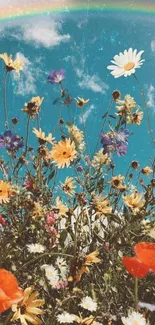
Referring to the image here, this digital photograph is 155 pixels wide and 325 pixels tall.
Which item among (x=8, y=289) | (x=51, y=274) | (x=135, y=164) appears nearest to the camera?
(x=8, y=289)

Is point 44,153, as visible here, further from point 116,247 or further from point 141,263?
point 141,263

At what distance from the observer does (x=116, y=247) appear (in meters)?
1.38

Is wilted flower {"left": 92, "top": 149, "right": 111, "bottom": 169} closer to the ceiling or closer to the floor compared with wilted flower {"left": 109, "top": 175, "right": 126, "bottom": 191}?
closer to the ceiling

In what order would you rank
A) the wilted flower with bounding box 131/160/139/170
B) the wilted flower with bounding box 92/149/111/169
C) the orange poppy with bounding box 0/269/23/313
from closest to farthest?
the orange poppy with bounding box 0/269/23/313 < the wilted flower with bounding box 92/149/111/169 < the wilted flower with bounding box 131/160/139/170

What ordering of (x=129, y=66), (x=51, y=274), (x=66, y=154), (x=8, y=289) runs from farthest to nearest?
(x=129, y=66) → (x=66, y=154) → (x=51, y=274) → (x=8, y=289)

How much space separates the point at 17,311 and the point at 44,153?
1.12 m

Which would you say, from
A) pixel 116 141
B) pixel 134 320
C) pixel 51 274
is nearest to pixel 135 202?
pixel 116 141

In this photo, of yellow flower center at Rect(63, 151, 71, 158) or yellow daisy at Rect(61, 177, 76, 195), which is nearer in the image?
yellow flower center at Rect(63, 151, 71, 158)

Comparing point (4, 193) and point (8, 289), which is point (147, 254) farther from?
point (4, 193)

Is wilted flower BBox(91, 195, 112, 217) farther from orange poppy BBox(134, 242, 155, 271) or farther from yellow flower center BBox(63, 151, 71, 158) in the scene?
orange poppy BBox(134, 242, 155, 271)

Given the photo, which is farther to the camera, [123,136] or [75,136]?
[123,136]

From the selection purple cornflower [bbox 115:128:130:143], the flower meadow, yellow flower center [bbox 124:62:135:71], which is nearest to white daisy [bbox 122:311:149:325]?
the flower meadow

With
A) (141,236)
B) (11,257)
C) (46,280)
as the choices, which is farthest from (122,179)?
(46,280)

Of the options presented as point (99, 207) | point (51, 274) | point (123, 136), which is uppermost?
point (123, 136)
